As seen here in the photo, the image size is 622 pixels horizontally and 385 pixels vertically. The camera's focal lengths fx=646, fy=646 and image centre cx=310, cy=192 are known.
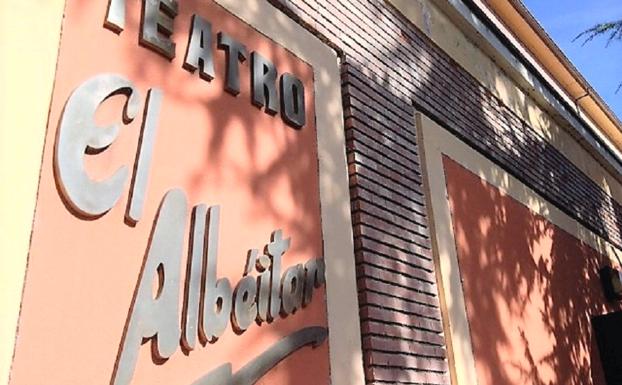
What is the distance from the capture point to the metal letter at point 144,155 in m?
2.71

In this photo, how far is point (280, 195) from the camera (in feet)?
11.8

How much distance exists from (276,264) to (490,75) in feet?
15.0

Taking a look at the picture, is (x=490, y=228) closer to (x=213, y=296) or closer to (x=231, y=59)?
(x=231, y=59)

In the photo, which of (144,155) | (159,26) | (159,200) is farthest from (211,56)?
(159,200)

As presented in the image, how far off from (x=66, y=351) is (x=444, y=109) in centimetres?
423

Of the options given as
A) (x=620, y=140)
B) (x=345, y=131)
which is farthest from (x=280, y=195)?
(x=620, y=140)

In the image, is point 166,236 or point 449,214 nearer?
point 166,236

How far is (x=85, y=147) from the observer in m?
2.58

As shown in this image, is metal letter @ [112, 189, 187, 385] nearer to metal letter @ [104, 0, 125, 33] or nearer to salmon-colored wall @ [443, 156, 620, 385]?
metal letter @ [104, 0, 125, 33]

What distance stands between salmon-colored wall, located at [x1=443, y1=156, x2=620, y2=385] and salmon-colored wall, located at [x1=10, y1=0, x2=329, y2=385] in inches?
76.5

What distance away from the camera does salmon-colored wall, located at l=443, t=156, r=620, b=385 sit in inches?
205

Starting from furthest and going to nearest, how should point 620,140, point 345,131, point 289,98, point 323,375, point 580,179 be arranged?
point 620,140 < point 580,179 < point 345,131 < point 289,98 < point 323,375

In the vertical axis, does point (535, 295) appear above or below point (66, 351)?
above

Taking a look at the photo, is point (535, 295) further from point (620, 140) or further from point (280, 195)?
point (620, 140)
